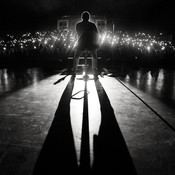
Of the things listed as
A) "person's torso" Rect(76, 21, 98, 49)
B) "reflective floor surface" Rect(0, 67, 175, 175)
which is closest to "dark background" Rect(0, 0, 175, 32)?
"person's torso" Rect(76, 21, 98, 49)

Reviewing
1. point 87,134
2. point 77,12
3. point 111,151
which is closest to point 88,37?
point 87,134

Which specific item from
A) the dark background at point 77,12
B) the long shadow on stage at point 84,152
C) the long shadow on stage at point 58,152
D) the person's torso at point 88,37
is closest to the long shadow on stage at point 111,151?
the long shadow on stage at point 84,152

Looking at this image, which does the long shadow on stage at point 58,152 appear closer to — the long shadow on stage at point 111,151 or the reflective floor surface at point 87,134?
the reflective floor surface at point 87,134

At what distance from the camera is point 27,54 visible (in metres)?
11.4

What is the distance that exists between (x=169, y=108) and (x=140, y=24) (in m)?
20.1

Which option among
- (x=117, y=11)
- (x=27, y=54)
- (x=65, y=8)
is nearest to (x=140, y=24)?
(x=117, y=11)

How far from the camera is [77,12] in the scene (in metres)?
19.0

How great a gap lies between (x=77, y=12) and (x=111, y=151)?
19413 mm

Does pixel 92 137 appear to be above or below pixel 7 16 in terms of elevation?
below

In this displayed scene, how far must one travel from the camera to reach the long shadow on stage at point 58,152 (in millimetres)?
1451

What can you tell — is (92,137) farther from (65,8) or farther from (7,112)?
(65,8)

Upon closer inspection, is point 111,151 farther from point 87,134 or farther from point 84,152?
point 87,134

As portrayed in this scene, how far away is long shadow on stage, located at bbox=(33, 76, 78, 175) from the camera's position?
1451 mm

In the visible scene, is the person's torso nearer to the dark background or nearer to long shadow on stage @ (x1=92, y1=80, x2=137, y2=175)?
long shadow on stage @ (x1=92, y1=80, x2=137, y2=175)
